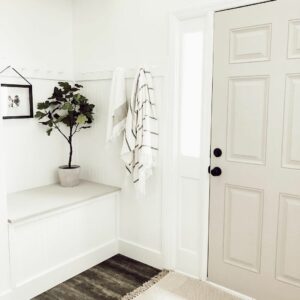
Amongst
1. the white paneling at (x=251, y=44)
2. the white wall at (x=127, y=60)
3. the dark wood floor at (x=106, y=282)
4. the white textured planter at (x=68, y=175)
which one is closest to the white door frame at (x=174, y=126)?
the white wall at (x=127, y=60)

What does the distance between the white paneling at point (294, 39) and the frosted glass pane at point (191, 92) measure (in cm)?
62

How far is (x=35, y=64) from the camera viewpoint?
Result: 2.97 m

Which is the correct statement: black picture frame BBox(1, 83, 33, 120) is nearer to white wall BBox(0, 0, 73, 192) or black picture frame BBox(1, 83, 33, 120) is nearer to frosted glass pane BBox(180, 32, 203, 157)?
white wall BBox(0, 0, 73, 192)

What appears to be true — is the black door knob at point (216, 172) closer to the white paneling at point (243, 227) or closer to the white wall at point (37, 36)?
the white paneling at point (243, 227)

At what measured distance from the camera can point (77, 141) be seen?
3375 mm

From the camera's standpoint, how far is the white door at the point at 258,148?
2162 mm

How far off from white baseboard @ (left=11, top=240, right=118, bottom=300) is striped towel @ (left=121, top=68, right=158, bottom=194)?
701 mm

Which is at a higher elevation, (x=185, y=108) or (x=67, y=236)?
(x=185, y=108)

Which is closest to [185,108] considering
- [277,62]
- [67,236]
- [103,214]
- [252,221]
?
[277,62]

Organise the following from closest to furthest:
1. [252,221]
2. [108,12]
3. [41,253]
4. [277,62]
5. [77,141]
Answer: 1. [277,62]
2. [252,221]
3. [41,253]
4. [108,12]
5. [77,141]

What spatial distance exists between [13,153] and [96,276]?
1.19m

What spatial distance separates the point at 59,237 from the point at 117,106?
1100 mm

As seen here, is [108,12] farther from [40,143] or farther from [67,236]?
[67,236]

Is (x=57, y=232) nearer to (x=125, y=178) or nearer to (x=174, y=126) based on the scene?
(x=125, y=178)
